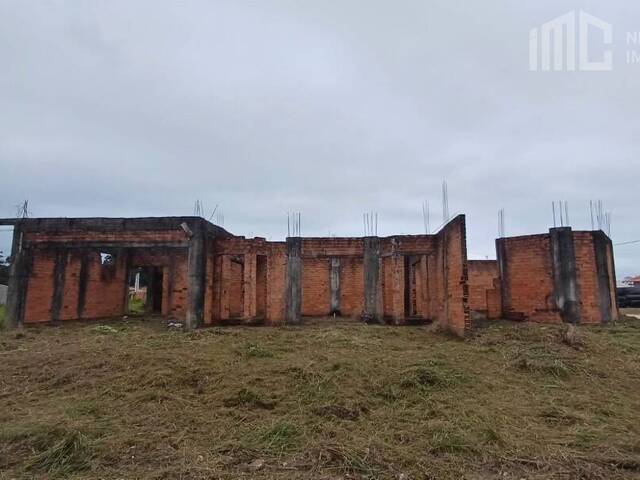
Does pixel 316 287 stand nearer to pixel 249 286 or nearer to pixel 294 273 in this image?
pixel 294 273

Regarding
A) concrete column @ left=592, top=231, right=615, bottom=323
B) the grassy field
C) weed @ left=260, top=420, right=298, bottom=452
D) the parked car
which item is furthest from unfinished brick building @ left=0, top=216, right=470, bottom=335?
the parked car

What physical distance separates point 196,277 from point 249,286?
185cm

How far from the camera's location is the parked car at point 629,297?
1931 cm

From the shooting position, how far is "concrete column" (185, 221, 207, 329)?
11.7 meters

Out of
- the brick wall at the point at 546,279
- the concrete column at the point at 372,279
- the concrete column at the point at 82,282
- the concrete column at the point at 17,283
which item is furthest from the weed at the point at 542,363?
the concrete column at the point at 82,282

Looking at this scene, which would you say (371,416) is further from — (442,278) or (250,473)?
(442,278)

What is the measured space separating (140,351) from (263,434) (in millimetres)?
4302

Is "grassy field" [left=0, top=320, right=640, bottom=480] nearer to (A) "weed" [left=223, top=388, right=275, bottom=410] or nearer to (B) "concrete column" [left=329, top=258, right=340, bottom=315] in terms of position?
(A) "weed" [left=223, top=388, right=275, bottom=410]

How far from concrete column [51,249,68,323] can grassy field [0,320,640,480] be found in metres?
5.76

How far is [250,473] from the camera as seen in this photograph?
3244mm

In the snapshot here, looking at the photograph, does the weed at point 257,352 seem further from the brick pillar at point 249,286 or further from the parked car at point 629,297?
the parked car at point 629,297

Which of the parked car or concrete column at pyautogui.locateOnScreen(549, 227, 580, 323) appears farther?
the parked car

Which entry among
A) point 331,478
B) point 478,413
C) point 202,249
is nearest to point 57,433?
point 331,478

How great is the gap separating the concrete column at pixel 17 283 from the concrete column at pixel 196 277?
16.9 ft
